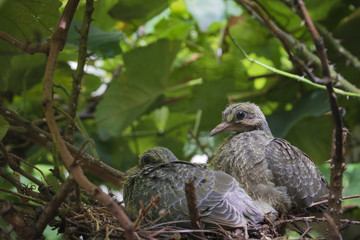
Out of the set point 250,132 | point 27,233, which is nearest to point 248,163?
point 250,132

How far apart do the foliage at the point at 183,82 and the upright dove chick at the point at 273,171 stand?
400mm

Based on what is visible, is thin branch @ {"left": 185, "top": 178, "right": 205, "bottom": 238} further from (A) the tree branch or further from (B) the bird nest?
(A) the tree branch

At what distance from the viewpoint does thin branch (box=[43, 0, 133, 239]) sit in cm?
106

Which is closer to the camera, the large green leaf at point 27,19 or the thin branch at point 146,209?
the thin branch at point 146,209

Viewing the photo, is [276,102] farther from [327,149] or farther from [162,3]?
[162,3]

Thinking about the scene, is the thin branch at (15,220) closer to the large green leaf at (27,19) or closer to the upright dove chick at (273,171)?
the large green leaf at (27,19)

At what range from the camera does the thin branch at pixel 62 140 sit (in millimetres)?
1060

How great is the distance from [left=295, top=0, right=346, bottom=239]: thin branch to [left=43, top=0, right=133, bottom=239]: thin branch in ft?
1.62

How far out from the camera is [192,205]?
4.05 feet

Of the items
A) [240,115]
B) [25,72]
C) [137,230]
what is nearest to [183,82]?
[240,115]

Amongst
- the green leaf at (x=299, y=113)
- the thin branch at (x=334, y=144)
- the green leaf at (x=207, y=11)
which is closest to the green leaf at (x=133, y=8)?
the green leaf at (x=207, y=11)

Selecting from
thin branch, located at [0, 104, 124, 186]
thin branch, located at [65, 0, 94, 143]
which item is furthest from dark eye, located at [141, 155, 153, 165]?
thin branch, located at [65, 0, 94, 143]

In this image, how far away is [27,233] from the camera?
3.86 ft

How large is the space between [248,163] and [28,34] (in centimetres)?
91
